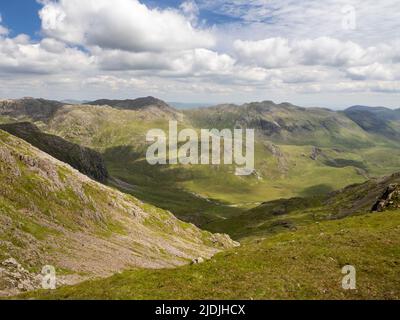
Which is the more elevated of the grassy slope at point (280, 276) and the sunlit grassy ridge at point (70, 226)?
the grassy slope at point (280, 276)

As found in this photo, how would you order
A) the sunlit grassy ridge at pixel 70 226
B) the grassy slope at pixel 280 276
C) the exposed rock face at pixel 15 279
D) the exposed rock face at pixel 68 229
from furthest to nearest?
the sunlit grassy ridge at pixel 70 226 → the exposed rock face at pixel 68 229 → the exposed rock face at pixel 15 279 → the grassy slope at pixel 280 276

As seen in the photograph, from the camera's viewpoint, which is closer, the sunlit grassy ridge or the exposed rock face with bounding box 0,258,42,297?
the exposed rock face with bounding box 0,258,42,297

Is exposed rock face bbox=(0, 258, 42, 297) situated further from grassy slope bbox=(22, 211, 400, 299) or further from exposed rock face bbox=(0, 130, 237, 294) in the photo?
grassy slope bbox=(22, 211, 400, 299)

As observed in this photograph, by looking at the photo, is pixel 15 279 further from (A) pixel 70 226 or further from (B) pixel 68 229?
(A) pixel 70 226

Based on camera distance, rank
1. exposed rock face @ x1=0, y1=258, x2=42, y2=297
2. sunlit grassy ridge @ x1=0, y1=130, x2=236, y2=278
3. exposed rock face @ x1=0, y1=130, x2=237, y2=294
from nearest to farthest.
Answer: exposed rock face @ x1=0, y1=258, x2=42, y2=297 → exposed rock face @ x1=0, y1=130, x2=237, y2=294 → sunlit grassy ridge @ x1=0, y1=130, x2=236, y2=278

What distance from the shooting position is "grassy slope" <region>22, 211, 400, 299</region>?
3581 centimetres

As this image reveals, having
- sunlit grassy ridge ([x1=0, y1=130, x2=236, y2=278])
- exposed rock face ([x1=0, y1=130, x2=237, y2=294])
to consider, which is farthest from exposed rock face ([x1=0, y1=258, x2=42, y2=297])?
sunlit grassy ridge ([x1=0, y1=130, x2=236, y2=278])

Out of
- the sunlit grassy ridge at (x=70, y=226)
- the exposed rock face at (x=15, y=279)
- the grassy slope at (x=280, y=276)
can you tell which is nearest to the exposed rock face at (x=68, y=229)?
the sunlit grassy ridge at (x=70, y=226)

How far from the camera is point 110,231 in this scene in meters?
110

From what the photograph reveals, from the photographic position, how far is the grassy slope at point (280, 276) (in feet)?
117

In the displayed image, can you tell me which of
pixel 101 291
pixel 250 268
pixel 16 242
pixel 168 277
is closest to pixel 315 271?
pixel 250 268

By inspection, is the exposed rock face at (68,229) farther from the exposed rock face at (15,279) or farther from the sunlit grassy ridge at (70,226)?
the exposed rock face at (15,279)

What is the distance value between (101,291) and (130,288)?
282 centimetres

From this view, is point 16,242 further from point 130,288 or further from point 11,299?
point 130,288
